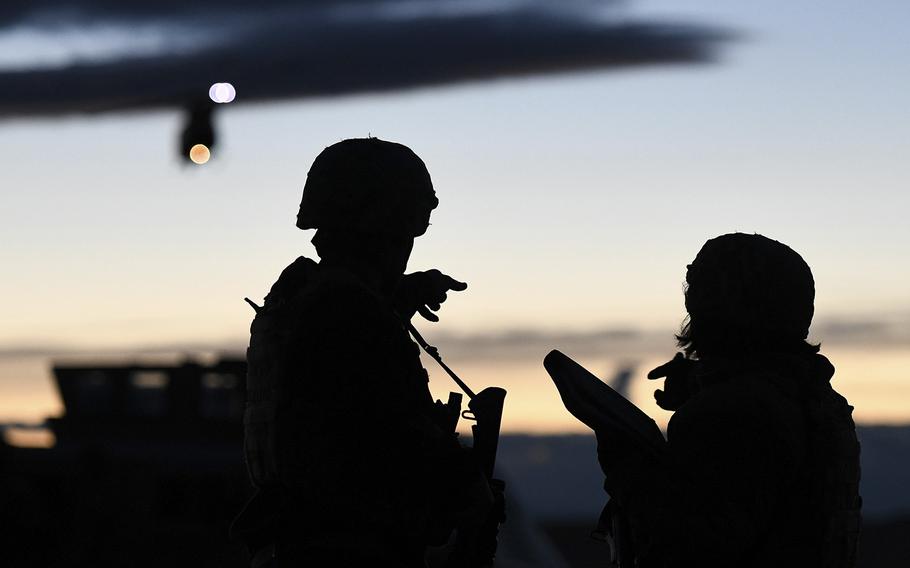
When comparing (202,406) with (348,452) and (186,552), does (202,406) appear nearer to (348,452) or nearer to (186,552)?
(186,552)

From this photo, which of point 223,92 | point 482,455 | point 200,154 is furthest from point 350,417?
point 200,154

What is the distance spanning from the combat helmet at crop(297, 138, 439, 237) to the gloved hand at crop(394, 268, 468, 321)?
196 millimetres

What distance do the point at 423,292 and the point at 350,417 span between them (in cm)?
74

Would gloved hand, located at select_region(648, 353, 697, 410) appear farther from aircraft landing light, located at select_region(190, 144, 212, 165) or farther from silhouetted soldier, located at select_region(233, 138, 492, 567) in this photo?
aircraft landing light, located at select_region(190, 144, 212, 165)

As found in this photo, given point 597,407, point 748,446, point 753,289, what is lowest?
point 748,446

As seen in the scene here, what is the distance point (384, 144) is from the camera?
5391 mm

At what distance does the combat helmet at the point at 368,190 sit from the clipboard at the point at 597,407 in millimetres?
752

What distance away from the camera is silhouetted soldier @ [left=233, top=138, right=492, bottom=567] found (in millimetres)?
4828

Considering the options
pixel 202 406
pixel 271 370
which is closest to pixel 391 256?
pixel 271 370

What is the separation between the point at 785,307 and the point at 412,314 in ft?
4.38

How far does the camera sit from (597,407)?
4.89 metres

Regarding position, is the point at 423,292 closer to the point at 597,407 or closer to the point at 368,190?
the point at 368,190

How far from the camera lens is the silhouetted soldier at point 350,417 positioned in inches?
190

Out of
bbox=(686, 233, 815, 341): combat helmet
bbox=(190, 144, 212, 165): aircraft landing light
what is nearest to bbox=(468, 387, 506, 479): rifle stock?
bbox=(686, 233, 815, 341): combat helmet
